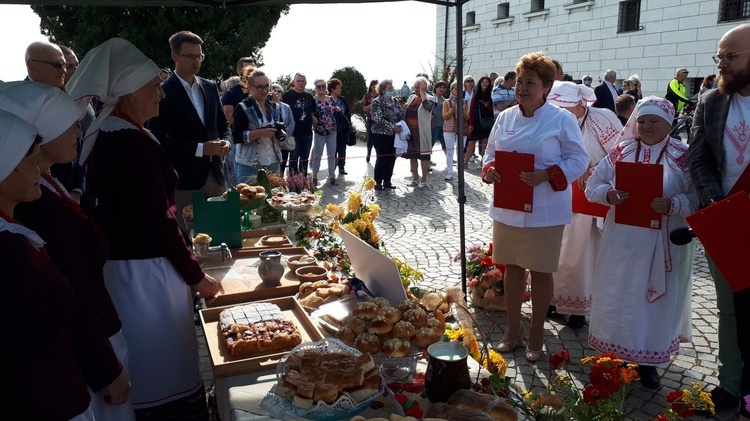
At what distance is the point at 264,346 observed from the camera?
236 centimetres

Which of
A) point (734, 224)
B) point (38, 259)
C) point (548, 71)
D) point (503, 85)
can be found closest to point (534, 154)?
point (548, 71)

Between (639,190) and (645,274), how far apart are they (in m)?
0.53

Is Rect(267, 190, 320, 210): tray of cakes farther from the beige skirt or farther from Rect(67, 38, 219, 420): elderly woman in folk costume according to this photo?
Rect(67, 38, 219, 420): elderly woman in folk costume

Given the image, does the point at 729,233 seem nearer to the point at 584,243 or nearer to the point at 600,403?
the point at 600,403

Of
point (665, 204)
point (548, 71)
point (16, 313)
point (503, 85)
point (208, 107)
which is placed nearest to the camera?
point (16, 313)

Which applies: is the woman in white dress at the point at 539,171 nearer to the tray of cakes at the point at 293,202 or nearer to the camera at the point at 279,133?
the tray of cakes at the point at 293,202

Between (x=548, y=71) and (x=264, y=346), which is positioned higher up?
(x=548, y=71)

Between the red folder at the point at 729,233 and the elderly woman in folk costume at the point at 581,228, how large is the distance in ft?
4.89

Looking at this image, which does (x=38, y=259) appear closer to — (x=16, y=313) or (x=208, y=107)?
(x=16, y=313)

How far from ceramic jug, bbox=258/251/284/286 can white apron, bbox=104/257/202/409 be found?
0.40 meters

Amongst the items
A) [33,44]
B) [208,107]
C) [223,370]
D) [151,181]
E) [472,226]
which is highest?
[33,44]

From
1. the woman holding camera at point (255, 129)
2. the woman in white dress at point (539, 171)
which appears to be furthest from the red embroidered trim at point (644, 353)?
the woman holding camera at point (255, 129)

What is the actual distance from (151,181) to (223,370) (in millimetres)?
983

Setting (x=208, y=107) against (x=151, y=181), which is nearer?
(x=151, y=181)
